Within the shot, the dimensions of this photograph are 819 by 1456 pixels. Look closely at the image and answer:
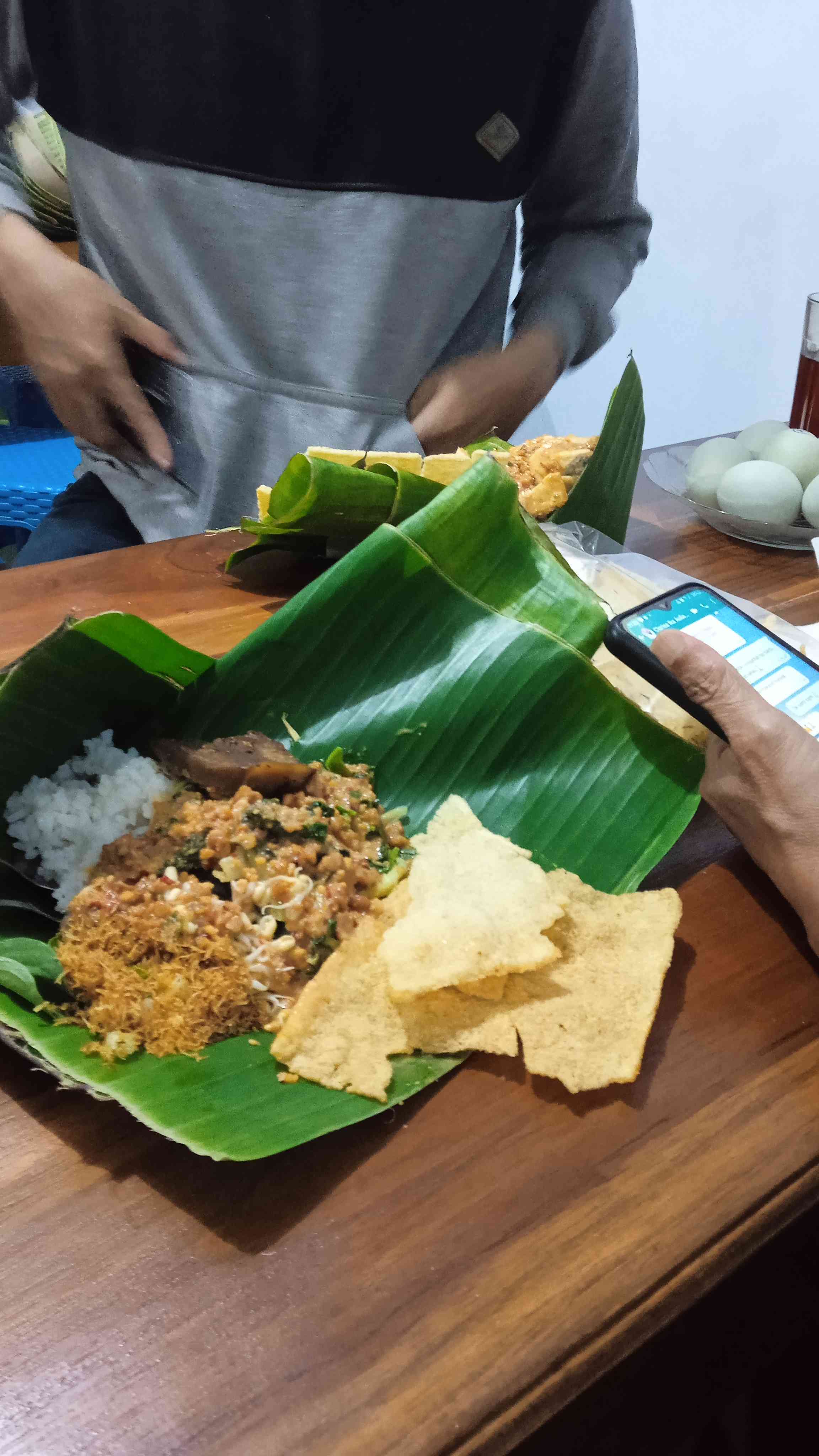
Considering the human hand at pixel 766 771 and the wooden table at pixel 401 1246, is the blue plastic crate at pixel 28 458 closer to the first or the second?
the human hand at pixel 766 771

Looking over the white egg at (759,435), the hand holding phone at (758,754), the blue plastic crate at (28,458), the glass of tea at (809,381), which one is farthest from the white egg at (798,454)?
the blue plastic crate at (28,458)

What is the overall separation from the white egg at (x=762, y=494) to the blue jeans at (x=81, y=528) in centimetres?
107

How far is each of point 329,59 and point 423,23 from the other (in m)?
0.19

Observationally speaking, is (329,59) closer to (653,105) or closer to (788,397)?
(653,105)

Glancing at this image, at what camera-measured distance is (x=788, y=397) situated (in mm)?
2834

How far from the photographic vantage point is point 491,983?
688mm

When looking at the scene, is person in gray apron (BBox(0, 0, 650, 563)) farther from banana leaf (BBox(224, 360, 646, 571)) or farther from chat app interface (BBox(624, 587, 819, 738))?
chat app interface (BBox(624, 587, 819, 738))

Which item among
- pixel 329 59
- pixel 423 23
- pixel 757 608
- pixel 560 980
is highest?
pixel 423 23

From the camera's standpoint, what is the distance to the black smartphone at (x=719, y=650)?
85cm

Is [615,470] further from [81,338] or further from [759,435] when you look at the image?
[81,338]

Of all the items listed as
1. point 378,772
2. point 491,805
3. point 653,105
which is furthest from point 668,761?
point 653,105

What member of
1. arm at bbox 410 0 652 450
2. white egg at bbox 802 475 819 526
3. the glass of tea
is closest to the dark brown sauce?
the glass of tea

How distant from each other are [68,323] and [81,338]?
3 cm

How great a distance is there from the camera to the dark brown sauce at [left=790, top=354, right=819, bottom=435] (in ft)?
6.12
